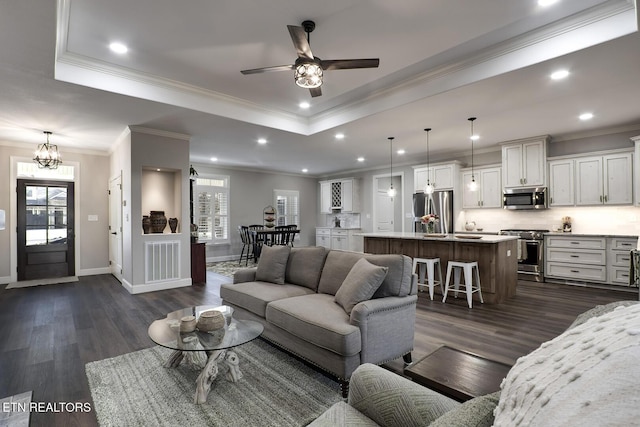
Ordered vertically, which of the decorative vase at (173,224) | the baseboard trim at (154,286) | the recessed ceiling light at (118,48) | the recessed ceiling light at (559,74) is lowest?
the baseboard trim at (154,286)

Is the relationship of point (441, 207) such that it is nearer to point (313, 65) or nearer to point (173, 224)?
point (313, 65)

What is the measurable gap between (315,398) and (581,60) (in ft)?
12.7

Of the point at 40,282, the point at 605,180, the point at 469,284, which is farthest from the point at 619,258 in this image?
the point at 40,282

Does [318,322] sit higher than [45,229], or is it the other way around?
[45,229]

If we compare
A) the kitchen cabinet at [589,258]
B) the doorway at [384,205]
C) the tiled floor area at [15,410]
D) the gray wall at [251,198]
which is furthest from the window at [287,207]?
the tiled floor area at [15,410]

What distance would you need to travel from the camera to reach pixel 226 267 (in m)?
7.62

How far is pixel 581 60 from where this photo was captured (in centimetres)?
303

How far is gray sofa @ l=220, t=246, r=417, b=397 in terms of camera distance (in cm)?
223

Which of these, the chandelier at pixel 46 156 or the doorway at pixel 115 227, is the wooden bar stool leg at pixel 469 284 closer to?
the doorway at pixel 115 227

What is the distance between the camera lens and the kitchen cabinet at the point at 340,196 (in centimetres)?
970

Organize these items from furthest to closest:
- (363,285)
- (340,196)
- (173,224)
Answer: (340,196) → (173,224) → (363,285)

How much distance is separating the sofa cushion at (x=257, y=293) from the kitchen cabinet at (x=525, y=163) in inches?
203

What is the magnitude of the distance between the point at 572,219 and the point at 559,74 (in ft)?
12.5

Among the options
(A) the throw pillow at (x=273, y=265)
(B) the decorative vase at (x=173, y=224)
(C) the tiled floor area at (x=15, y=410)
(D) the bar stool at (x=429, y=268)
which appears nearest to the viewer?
(C) the tiled floor area at (x=15, y=410)
